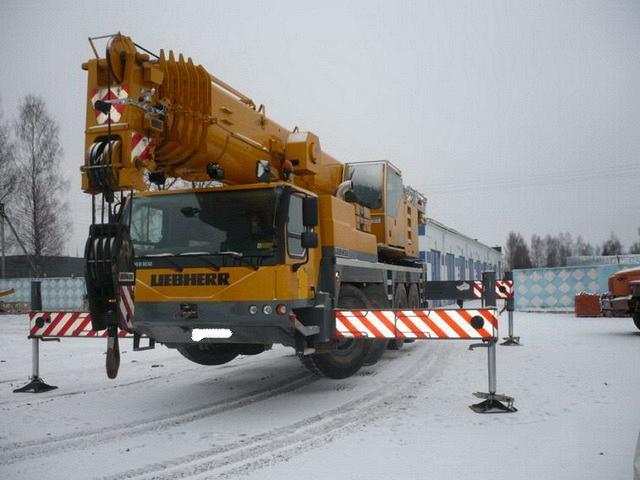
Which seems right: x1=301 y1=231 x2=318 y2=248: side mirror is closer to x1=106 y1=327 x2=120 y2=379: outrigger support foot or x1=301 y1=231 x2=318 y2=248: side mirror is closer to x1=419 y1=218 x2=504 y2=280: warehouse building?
x1=106 y1=327 x2=120 y2=379: outrigger support foot

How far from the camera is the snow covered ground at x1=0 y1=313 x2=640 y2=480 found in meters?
4.61

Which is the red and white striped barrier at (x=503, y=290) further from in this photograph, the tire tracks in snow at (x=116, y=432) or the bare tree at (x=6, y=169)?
the bare tree at (x=6, y=169)

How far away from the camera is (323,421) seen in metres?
6.12

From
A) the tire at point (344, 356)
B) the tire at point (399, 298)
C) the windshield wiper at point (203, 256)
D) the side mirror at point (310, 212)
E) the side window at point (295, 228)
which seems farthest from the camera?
the tire at point (399, 298)

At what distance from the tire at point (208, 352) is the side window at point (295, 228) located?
169 cm

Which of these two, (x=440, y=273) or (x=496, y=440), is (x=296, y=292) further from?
(x=440, y=273)

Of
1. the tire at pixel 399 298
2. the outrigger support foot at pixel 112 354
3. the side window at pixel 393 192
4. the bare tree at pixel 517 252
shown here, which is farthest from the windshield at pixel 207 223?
the bare tree at pixel 517 252

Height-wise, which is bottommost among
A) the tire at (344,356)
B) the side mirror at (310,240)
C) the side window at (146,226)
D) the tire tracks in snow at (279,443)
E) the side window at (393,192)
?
the tire tracks in snow at (279,443)

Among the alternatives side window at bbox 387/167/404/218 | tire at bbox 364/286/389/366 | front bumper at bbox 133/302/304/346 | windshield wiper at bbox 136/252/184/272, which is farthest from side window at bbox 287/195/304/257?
side window at bbox 387/167/404/218

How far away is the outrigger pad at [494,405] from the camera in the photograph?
628cm

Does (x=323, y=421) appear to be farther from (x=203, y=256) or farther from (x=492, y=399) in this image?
(x=203, y=256)

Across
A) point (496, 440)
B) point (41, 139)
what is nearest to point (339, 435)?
point (496, 440)

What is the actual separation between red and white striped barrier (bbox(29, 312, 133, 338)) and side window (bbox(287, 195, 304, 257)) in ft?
10.2

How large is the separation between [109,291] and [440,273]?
25.7m
